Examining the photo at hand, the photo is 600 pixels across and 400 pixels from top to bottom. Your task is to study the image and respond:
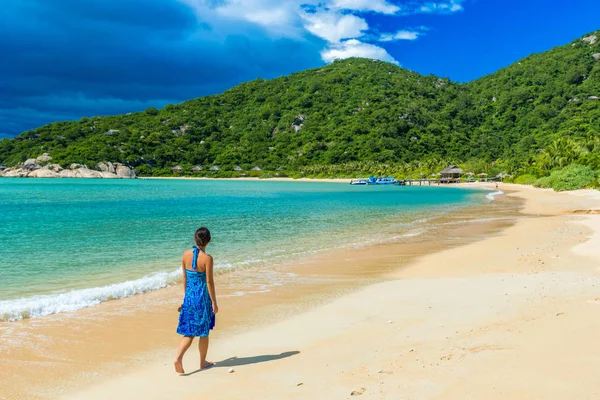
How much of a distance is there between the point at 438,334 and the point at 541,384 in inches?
88.4

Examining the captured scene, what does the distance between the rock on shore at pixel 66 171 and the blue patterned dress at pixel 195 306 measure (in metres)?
171

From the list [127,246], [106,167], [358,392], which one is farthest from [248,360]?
[106,167]

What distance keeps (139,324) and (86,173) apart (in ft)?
561

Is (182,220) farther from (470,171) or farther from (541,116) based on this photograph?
(541,116)

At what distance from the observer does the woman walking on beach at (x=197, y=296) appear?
6039 mm

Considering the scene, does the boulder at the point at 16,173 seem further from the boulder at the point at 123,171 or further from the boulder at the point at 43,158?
the boulder at the point at 123,171

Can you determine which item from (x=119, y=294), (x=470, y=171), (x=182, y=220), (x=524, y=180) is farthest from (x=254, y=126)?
(x=119, y=294)

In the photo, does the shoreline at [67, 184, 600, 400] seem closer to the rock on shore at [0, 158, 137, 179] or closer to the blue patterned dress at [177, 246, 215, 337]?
the blue patterned dress at [177, 246, 215, 337]

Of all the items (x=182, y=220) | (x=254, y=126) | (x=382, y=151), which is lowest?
(x=182, y=220)

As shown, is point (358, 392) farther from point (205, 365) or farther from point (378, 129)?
point (378, 129)

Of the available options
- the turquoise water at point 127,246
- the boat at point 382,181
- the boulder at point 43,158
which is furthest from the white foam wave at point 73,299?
the boulder at point 43,158

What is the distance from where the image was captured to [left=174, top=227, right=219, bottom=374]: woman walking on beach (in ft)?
19.8

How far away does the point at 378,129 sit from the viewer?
163 meters

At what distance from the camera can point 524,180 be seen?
85812 millimetres
